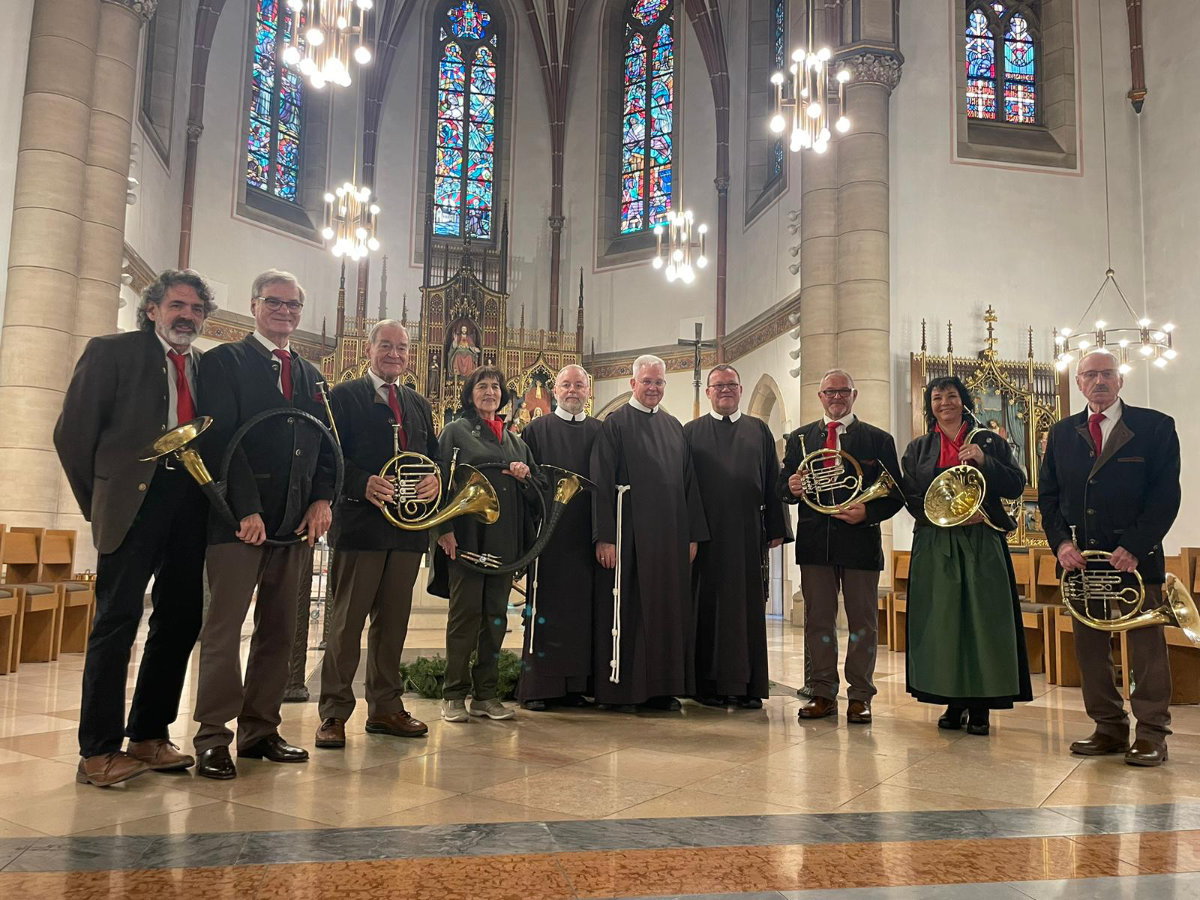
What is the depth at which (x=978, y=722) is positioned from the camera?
4719 millimetres

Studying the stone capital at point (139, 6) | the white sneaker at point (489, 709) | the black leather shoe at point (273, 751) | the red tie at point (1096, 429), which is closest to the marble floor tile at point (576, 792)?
the black leather shoe at point (273, 751)

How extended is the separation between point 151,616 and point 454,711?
1.63m

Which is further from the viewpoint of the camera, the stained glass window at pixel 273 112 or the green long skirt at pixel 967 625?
the stained glass window at pixel 273 112

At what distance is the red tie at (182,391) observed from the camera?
3.67 metres

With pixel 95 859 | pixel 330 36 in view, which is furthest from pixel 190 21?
pixel 95 859

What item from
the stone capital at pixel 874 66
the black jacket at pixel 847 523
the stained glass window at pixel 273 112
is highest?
the stained glass window at pixel 273 112

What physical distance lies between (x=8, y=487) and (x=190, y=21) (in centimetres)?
963

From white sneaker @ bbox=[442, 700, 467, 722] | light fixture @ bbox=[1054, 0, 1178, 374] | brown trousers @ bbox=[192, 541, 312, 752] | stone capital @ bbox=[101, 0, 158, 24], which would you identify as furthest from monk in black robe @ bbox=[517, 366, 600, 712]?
stone capital @ bbox=[101, 0, 158, 24]

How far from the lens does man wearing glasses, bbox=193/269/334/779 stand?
11.8 feet

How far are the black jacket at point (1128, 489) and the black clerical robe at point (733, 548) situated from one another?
1.59 metres

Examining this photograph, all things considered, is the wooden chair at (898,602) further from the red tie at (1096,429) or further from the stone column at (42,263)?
the stone column at (42,263)

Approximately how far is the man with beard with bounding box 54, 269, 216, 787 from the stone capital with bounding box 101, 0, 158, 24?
8561 millimetres

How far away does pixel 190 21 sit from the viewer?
614 inches

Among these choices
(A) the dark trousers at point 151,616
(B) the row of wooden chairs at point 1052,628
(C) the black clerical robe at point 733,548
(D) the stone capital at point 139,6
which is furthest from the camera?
(D) the stone capital at point 139,6
